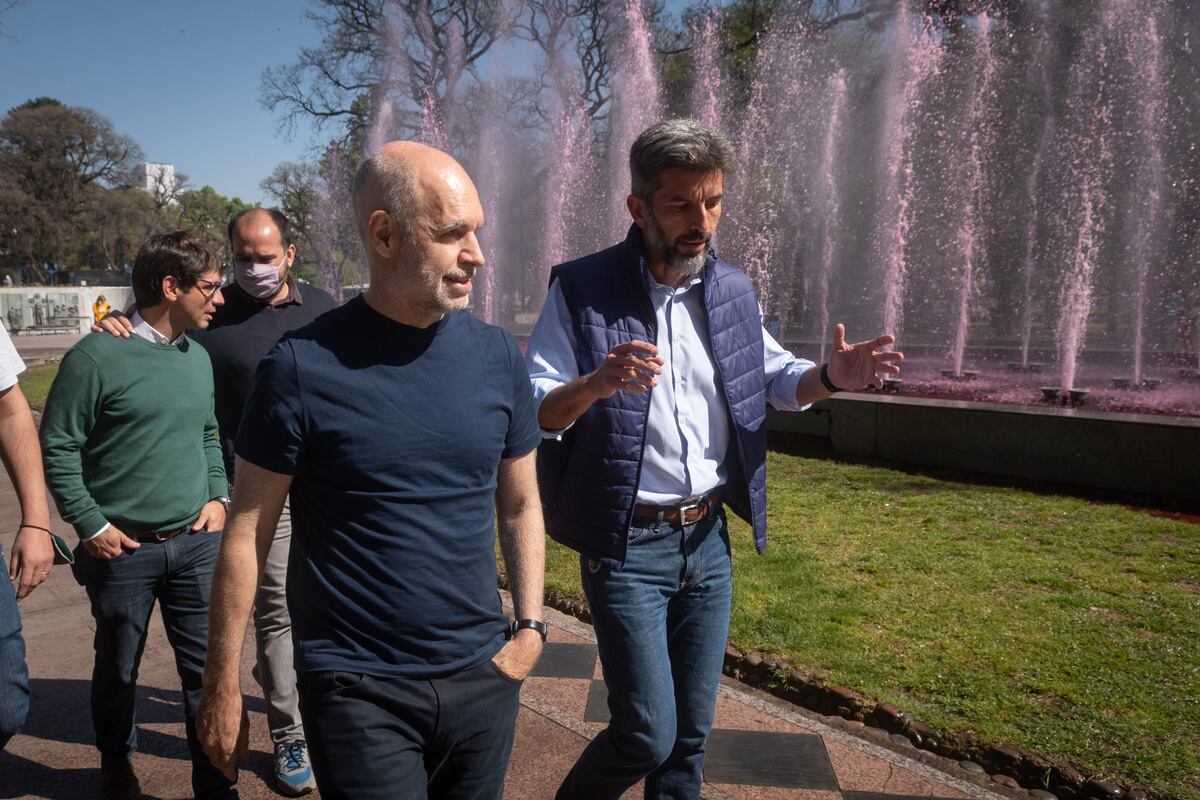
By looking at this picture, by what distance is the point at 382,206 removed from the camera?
178 cm

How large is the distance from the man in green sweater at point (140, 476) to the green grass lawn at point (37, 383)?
10.8 m

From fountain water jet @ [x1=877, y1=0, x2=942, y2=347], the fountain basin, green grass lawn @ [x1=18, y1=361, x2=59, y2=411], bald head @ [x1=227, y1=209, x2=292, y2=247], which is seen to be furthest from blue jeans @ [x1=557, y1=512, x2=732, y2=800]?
fountain water jet @ [x1=877, y1=0, x2=942, y2=347]

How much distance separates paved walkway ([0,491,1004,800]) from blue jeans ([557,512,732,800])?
806 millimetres

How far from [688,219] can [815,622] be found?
273 cm

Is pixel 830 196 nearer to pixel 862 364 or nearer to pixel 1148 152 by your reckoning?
pixel 1148 152

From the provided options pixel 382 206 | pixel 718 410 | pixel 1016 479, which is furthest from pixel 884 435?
pixel 382 206

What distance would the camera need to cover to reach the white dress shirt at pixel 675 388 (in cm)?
241

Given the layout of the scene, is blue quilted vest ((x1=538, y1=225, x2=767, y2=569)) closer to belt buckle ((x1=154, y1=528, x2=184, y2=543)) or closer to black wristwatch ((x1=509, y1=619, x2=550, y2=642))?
black wristwatch ((x1=509, y1=619, x2=550, y2=642))

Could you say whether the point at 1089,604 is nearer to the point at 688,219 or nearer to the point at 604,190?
the point at 688,219

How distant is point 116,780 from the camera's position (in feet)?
10.2

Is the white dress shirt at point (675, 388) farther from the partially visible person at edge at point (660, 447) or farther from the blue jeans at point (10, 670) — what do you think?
the blue jeans at point (10, 670)

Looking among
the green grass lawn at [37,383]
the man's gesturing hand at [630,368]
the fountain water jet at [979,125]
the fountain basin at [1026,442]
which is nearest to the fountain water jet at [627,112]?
the fountain water jet at [979,125]

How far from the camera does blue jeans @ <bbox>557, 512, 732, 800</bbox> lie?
2287mm

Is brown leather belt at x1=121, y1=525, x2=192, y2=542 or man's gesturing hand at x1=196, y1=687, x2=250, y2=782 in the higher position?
brown leather belt at x1=121, y1=525, x2=192, y2=542
